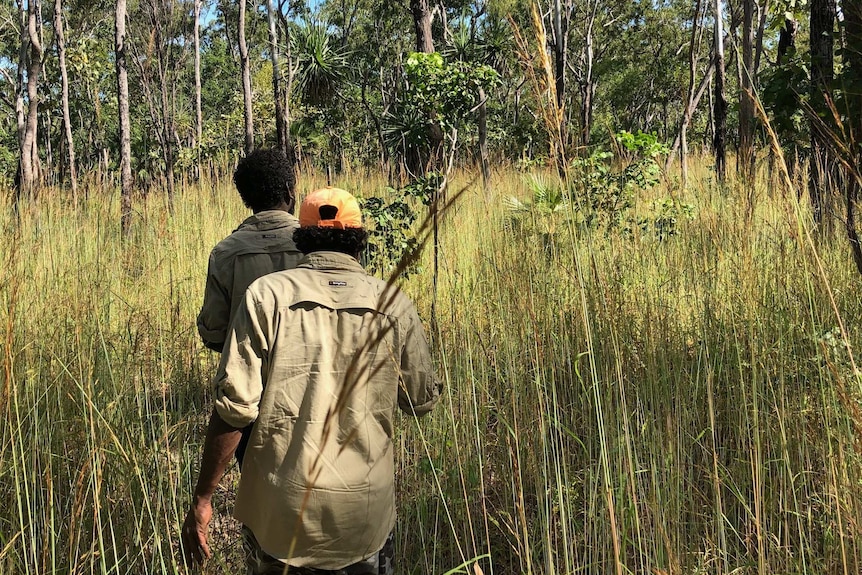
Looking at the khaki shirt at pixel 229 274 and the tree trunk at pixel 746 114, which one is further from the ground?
the tree trunk at pixel 746 114

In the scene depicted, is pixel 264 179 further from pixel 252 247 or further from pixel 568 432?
pixel 568 432

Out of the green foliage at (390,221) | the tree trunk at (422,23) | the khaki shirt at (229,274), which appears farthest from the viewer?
the tree trunk at (422,23)

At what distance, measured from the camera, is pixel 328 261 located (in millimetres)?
1538

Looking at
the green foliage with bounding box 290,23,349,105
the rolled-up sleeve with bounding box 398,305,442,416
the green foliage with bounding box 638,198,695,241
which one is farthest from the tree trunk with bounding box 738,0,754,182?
the green foliage with bounding box 290,23,349,105

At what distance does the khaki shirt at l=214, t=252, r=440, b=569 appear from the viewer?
143 centimetres

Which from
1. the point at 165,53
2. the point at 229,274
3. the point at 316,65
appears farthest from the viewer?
the point at 165,53

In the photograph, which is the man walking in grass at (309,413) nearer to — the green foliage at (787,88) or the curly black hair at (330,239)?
the curly black hair at (330,239)

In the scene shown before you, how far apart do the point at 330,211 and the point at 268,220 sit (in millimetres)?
838

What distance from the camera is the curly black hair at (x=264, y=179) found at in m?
2.42

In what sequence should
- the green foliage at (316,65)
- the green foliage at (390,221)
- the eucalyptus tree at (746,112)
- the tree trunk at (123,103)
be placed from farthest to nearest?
the green foliage at (316,65) → the tree trunk at (123,103) → the green foliage at (390,221) → the eucalyptus tree at (746,112)

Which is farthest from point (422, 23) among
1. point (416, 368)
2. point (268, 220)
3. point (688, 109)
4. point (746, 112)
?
point (416, 368)

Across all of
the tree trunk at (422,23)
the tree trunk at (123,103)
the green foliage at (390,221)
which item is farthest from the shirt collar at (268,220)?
the tree trunk at (123,103)

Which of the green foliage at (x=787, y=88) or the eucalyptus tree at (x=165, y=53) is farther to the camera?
the eucalyptus tree at (x=165, y=53)

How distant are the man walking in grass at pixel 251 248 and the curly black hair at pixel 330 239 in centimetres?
53
